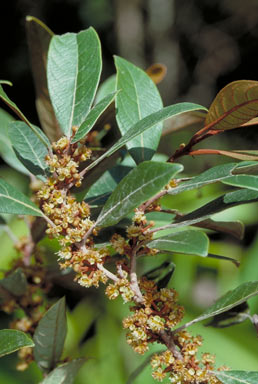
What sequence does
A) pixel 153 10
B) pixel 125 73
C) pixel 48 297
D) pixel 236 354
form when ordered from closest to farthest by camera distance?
1. pixel 125 73
2. pixel 48 297
3. pixel 236 354
4. pixel 153 10

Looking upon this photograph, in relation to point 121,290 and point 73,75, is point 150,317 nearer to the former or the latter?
point 121,290

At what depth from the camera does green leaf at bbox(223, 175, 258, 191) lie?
0.50 m

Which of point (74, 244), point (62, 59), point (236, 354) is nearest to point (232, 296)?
point (74, 244)

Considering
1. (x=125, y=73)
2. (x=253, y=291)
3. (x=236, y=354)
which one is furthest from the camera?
(x=236, y=354)

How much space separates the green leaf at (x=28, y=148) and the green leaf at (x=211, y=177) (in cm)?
22

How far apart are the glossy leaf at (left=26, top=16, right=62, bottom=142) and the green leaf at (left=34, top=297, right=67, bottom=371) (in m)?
0.33

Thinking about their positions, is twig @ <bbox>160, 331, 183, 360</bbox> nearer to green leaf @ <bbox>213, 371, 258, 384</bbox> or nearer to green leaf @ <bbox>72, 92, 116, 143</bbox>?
green leaf @ <bbox>213, 371, 258, 384</bbox>

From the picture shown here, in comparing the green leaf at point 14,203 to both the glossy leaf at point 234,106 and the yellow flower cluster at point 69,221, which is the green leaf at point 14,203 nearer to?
the yellow flower cluster at point 69,221

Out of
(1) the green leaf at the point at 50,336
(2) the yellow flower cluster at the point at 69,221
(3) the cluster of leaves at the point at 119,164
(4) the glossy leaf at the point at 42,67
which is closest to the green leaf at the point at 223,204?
(3) the cluster of leaves at the point at 119,164

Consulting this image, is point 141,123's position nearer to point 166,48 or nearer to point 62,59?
point 62,59

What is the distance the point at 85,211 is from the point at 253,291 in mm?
224

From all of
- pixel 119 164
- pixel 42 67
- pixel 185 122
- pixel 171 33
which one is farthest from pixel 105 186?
pixel 171 33

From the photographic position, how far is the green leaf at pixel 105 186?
737mm

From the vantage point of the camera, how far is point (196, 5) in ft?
14.1
